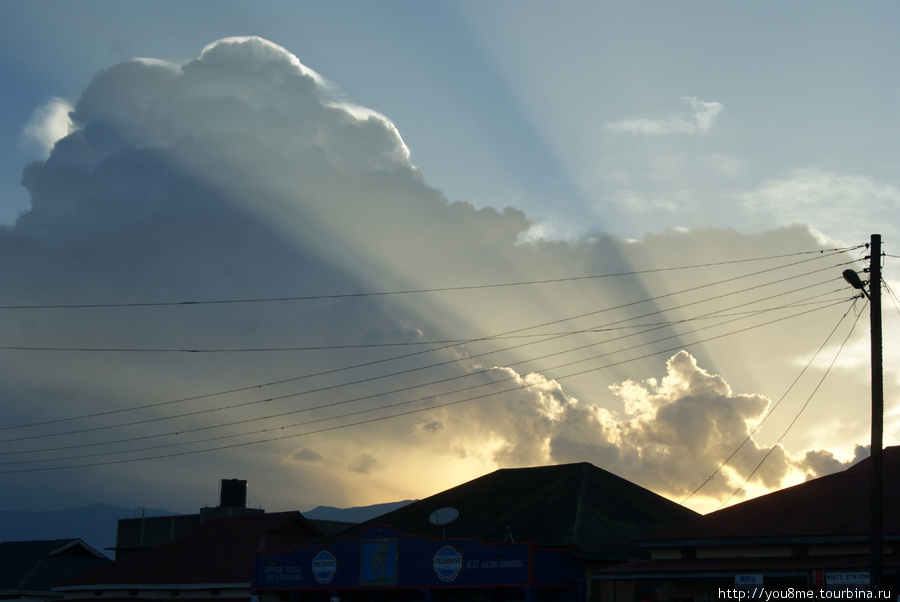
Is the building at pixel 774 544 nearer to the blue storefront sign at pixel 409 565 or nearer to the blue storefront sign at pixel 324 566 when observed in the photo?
the blue storefront sign at pixel 409 565

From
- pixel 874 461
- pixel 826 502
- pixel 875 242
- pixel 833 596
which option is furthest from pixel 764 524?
pixel 875 242

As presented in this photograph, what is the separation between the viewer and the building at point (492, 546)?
37906 millimetres

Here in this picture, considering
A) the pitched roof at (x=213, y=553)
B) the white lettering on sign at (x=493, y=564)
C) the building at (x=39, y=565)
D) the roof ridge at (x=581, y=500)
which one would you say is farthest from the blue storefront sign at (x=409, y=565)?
the building at (x=39, y=565)

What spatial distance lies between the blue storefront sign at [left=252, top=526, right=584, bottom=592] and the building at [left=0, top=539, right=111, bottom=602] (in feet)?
113

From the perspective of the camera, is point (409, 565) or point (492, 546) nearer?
point (492, 546)

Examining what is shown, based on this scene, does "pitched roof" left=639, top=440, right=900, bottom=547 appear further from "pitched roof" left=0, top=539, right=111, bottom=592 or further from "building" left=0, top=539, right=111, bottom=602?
"pitched roof" left=0, top=539, right=111, bottom=592

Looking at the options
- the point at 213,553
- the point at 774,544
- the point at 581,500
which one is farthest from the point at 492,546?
the point at 213,553

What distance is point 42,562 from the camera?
75.1 m

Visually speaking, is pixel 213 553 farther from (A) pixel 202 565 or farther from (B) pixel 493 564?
(B) pixel 493 564

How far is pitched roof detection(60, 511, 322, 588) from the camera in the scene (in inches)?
2141

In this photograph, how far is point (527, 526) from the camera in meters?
42.1

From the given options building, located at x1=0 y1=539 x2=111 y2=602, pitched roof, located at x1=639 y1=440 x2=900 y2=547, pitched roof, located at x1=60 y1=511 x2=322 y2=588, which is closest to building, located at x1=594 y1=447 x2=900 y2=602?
pitched roof, located at x1=639 y1=440 x2=900 y2=547

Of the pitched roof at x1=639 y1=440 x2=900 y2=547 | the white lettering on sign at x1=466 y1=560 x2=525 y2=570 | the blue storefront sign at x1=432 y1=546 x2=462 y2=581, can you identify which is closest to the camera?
the pitched roof at x1=639 y1=440 x2=900 y2=547

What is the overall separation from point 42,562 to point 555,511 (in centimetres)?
5183
